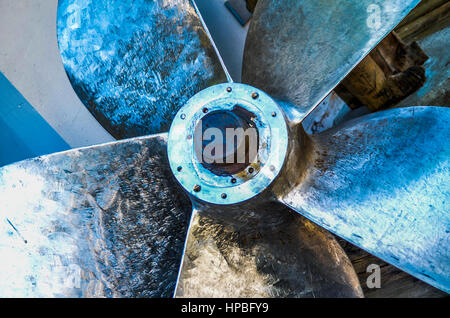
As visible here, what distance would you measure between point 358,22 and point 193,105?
62 centimetres

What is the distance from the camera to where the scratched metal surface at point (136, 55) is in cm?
155

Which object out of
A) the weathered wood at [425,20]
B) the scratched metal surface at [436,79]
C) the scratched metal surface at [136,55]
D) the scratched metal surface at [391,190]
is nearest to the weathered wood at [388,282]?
the scratched metal surface at [391,190]

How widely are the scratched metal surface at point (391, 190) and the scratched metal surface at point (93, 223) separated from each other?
49 centimetres

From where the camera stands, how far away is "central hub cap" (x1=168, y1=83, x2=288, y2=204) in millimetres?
1201

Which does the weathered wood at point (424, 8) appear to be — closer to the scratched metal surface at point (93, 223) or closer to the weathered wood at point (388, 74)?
the weathered wood at point (388, 74)

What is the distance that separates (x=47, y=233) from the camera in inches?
51.1

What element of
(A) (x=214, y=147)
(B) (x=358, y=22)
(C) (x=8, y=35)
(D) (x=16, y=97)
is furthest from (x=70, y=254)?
(C) (x=8, y=35)

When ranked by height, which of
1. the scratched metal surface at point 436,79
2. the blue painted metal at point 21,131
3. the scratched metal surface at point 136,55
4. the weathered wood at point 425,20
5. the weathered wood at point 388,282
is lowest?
the weathered wood at point 388,282

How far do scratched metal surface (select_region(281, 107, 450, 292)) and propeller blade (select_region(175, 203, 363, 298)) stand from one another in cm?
15

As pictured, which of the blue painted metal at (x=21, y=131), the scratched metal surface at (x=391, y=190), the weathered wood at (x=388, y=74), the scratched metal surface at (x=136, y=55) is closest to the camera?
the scratched metal surface at (x=391, y=190)

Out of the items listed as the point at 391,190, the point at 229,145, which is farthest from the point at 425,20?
the point at 229,145

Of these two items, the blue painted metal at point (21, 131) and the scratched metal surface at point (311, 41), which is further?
the blue painted metal at point (21, 131)

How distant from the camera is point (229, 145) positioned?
48.1 inches

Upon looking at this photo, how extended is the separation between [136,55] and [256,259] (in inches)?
36.4
